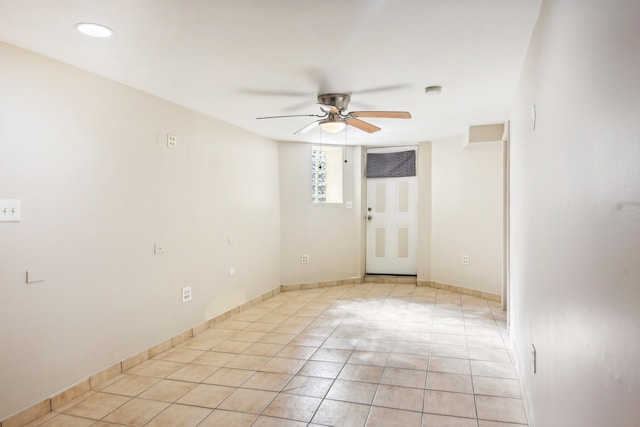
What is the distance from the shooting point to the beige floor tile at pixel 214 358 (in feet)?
11.0

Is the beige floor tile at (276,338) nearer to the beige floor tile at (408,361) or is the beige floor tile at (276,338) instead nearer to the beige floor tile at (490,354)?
the beige floor tile at (408,361)

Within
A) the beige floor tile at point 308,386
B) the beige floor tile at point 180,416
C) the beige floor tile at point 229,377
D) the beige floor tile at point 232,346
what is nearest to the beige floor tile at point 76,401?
the beige floor tile at point 180,416

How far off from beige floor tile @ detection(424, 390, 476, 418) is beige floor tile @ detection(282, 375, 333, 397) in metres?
0.67

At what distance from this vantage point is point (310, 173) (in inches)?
242

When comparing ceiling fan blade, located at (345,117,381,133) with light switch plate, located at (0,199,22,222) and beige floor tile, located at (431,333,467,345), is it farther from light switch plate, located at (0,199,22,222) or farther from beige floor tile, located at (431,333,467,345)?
light switch plate, located at (0,199,22,222)

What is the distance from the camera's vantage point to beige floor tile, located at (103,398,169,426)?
2465 mm

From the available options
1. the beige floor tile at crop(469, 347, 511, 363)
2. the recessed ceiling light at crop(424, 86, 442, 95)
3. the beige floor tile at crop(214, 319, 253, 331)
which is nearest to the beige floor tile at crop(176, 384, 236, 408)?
the beige floor tile at crop(214, 319, 253, 331)

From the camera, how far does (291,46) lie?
2.48 metres

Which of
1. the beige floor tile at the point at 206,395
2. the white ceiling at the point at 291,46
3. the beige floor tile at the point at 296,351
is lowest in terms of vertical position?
the beige floor tile at the point at 206,395

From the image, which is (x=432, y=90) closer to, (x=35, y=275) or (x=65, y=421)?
(x=35, y=275)

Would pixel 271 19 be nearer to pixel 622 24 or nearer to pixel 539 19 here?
pixel 539 19

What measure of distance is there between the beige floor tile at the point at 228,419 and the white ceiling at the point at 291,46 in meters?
2.20

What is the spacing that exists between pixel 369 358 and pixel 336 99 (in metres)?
2.14

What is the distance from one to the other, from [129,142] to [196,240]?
122cm
